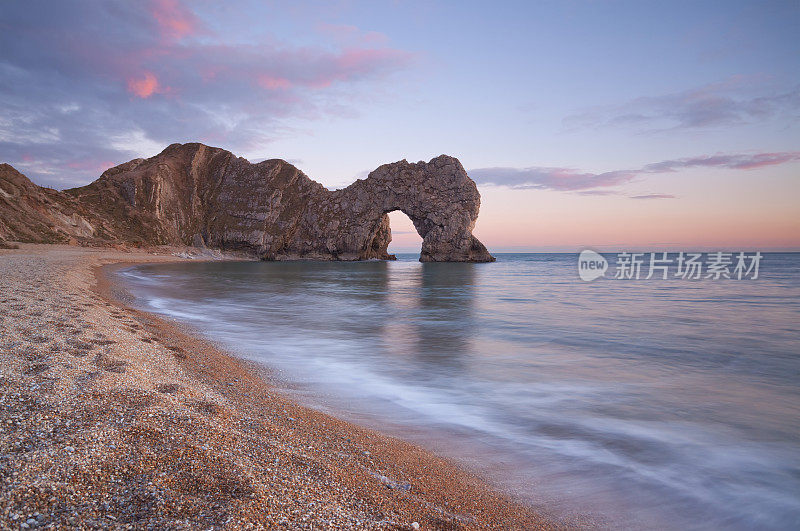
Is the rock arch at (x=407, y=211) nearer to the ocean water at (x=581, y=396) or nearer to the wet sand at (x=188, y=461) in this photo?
the ocean water at (x=581, y=396)

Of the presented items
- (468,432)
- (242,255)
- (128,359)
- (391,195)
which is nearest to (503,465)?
(468,432)

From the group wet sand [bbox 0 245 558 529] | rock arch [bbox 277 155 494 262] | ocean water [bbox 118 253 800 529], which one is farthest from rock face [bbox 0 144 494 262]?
wet sand [bbox 0 245 558 529]

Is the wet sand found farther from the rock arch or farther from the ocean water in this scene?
the rock arch

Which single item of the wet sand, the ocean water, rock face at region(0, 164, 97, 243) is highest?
rock face at region(0, 164, 97, 243)

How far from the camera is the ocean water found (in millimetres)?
4352

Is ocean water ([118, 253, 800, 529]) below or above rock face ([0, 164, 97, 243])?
below

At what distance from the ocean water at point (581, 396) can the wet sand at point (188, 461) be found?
2.96 ft

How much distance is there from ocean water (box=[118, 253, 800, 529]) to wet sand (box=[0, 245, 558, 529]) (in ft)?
2.96

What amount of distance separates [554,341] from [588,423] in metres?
6.44

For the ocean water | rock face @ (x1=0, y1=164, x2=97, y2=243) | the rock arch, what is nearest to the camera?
the ocean water

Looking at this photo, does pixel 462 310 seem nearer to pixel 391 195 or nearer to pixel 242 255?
pixel 391 195

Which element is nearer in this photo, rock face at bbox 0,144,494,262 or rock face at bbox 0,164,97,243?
rock face at bbox 0,164,97,243

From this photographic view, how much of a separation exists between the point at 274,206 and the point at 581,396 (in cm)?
9690

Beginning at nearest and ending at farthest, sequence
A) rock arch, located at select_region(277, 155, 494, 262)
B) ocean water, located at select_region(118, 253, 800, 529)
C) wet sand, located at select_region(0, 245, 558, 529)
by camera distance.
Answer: wet sand, located at select_region(0, 245, 558, 529) < ocean water, located at select_region(118, 253, 800, 529) < rock arch, located at select_region(277, 155, 494, 262)
